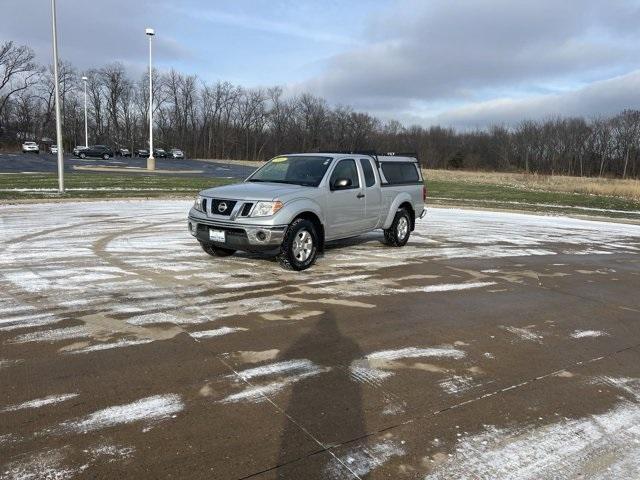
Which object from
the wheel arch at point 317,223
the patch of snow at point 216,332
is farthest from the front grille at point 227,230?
the patch of snow at point 216,332

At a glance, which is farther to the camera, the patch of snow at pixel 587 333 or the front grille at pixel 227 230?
the front grille at pixel 227 230

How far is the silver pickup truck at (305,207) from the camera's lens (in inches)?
311

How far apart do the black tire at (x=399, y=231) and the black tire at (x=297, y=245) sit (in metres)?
2.77

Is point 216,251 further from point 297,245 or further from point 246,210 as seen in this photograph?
→ point 297,245

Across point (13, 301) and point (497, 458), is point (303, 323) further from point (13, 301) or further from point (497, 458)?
point (13, 301)

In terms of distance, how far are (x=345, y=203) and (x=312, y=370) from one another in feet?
17.0

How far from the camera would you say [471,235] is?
43.6 feet

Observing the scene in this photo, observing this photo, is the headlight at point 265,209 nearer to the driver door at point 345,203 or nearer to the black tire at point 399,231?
the driver door at point 345,203

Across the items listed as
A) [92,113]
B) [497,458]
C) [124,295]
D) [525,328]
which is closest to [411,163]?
[525,328]

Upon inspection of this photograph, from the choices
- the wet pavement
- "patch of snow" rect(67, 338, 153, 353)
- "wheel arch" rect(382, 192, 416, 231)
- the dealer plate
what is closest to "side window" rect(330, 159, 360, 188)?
"wheel arch" rect(382, 192, 416, 231)

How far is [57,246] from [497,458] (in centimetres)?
884

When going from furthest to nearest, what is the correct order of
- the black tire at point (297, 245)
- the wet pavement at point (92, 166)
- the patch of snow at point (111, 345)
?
1. the wet pavement at point (92, 166)
2. the black tire at point (297, 245)
3. the patch of snow at point (111, 345)

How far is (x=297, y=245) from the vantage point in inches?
324

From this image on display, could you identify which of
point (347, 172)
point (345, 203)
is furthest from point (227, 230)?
point (347, 172)
